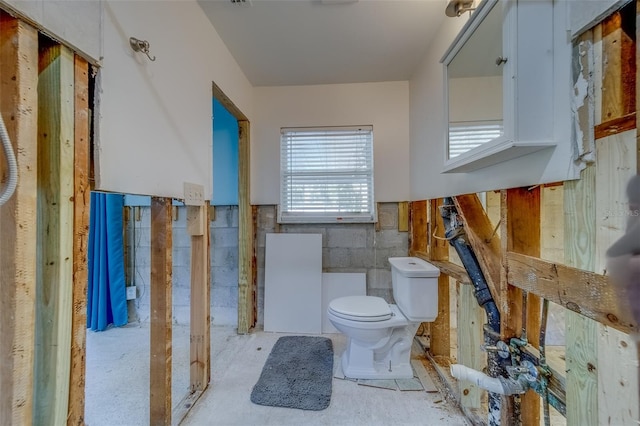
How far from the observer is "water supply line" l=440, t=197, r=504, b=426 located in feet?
3.63

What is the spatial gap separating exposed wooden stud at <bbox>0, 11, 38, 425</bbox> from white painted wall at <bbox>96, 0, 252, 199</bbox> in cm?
21

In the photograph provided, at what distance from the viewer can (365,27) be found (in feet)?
5.86

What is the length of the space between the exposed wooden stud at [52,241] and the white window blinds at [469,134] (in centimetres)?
149

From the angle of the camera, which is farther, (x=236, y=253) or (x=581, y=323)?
(x=236, y=253)

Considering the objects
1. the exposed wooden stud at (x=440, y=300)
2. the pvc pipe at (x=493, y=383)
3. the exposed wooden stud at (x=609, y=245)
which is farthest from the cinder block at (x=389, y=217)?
the exposed wooden stud at (x=609, y=245)

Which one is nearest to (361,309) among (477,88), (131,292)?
(477,88)

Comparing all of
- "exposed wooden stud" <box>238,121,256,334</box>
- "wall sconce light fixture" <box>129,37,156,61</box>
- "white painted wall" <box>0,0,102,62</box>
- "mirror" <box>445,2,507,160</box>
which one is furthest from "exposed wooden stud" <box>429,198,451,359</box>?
"white painted wall" <box>0,0,102,62</box>

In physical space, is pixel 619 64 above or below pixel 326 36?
below

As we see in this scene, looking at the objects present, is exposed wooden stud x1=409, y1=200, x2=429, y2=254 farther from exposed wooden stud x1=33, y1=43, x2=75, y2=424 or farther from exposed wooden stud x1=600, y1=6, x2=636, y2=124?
exposed wooden stud x1=33, y1=43, x2=75, y2=424

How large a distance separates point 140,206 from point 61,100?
6.80 ft

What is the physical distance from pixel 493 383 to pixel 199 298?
1.58 meters

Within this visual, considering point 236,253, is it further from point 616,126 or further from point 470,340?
point 616,126

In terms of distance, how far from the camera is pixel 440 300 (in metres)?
1.98

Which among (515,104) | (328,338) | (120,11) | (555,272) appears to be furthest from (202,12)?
(328,338)
